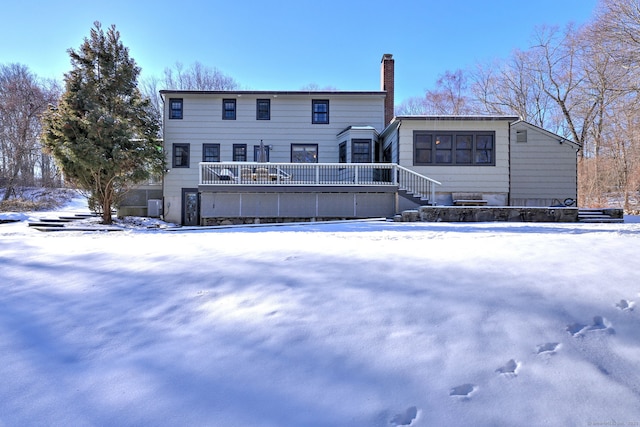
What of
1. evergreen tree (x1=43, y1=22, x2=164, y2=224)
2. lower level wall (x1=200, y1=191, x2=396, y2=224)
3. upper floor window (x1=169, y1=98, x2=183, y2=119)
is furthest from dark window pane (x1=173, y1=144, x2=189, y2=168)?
lower level wall (x1=200, y1=191, x2=396, y2=224)

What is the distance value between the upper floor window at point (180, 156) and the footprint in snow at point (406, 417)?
16.2 meters

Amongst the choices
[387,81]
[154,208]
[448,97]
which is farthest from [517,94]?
[154,208]

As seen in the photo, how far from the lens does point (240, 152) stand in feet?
54.4

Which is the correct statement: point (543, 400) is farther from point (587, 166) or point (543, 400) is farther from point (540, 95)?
point (540, 95)

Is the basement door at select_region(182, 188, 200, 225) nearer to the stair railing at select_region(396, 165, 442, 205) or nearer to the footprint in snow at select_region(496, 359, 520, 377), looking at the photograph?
the stair railing at select_region(396, 165, 442, 205)

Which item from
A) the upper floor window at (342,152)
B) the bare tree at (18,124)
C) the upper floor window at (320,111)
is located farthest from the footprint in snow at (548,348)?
the bare tree at (18,124)

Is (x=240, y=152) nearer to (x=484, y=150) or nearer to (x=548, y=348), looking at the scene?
(x=484, y=150)

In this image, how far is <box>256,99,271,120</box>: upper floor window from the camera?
16.7 m

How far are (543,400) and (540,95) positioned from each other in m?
33.4

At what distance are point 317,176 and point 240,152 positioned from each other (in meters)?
5.15

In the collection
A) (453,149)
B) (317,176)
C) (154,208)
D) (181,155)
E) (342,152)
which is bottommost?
(154,208)

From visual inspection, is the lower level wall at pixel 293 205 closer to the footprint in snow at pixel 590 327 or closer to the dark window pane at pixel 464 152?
the dark window pane at pixel 464 152

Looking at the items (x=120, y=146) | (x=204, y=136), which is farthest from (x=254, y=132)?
(x=120, y=146)

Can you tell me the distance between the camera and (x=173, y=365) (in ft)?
7.36
